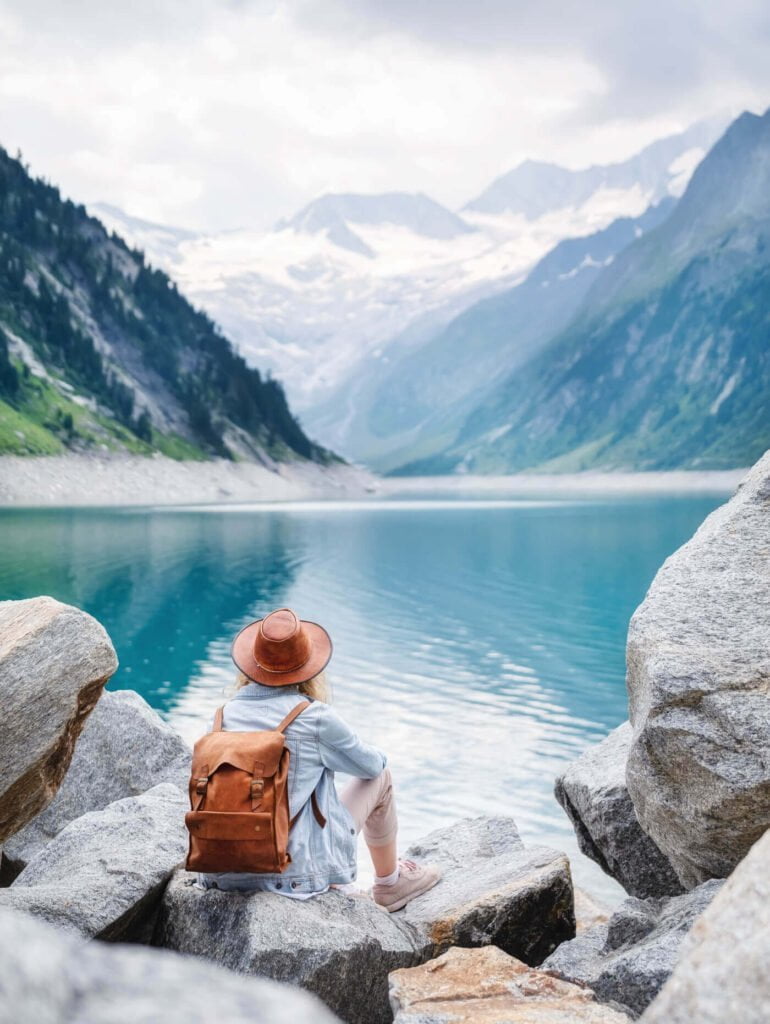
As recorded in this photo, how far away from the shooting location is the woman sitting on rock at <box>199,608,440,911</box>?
22.9 ft

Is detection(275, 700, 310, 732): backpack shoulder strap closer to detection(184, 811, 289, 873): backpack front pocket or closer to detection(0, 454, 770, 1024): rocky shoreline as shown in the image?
detection(184, 811, 289, 873): backpack front pocket

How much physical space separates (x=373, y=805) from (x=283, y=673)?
141 centimetres

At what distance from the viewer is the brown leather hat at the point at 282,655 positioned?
7.13 meters

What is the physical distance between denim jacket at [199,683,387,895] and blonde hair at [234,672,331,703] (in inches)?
2.4

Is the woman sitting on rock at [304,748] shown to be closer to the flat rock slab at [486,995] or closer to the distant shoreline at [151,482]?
the flat rock slab at [486,995]

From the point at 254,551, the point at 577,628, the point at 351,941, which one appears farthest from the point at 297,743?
the point at 254,551

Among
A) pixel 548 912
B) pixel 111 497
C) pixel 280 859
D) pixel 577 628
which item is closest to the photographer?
pixel 280 859

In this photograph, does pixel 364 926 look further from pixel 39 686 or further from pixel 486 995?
pixel 39 686

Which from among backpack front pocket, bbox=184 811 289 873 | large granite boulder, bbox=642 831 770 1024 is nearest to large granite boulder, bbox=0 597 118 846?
backpack front pocket, bbox=184 811 289 873

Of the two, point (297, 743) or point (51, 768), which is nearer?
point (297, 743)

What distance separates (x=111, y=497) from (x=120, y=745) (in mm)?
120572

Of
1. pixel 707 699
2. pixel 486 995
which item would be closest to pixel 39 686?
pixel 486 995

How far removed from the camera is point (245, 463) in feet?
548

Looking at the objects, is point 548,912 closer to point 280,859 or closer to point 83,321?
point 280,859
